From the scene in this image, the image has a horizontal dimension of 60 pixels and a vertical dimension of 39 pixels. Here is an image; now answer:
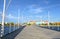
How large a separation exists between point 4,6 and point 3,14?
3.14ft

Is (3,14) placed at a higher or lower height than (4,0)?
lower

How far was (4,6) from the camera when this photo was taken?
1620 cm

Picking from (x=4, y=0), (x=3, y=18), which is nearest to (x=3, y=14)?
(x=3, y=18)

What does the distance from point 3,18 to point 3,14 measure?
1.34 ft

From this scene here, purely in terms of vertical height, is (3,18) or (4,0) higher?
(4,0)

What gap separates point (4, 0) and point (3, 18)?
1894 millimetres

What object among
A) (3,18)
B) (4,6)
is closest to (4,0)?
(4,6)

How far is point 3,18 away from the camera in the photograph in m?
15.5

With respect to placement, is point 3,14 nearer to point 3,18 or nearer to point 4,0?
point 3,18

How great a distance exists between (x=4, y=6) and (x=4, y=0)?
580 millimetres

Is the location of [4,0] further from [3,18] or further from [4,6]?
[3,18]

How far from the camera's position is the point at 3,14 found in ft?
51.3

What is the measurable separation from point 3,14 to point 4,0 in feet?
4.87
